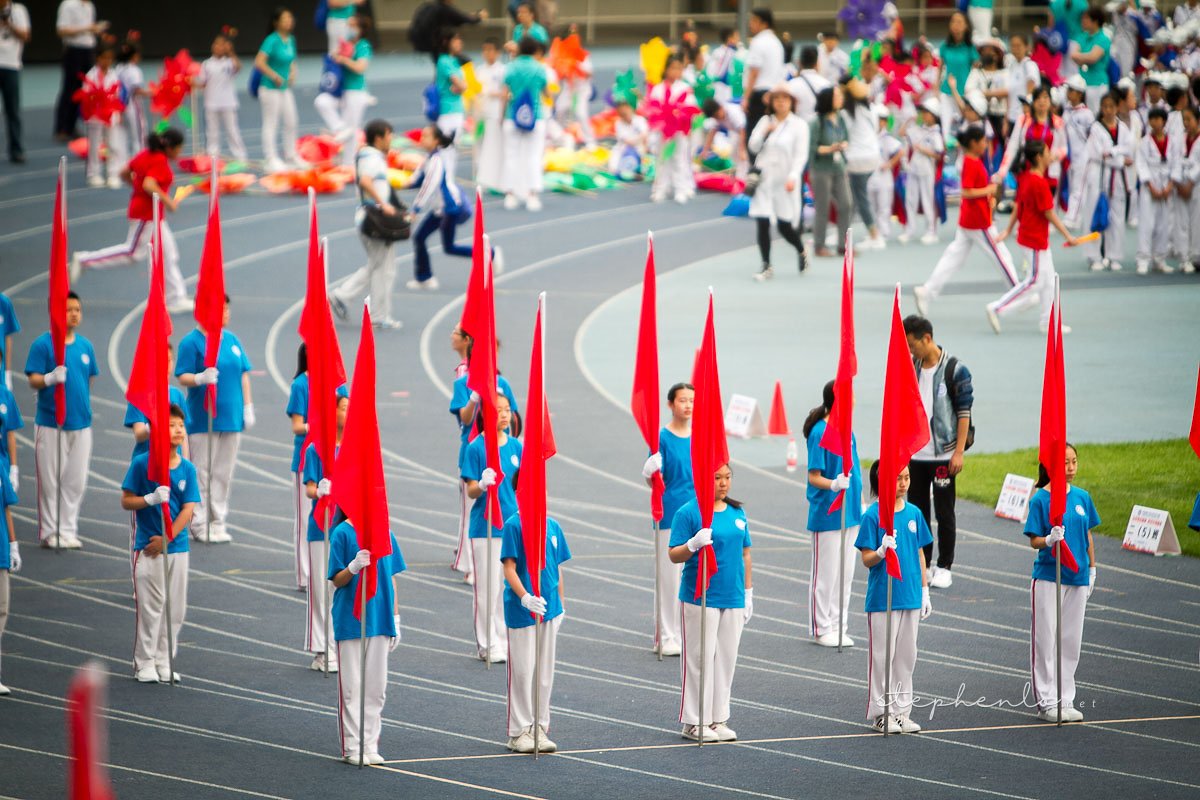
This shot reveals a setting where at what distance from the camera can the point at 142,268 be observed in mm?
23453

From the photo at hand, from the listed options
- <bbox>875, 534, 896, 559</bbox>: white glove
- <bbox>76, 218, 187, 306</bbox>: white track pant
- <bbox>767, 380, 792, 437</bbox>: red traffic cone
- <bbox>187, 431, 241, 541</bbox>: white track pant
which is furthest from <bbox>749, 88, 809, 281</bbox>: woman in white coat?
<bbox>875, 534, 896, 559</bbox>: white glove

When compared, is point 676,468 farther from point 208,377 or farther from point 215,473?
point 215,473

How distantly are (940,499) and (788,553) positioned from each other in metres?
1.56

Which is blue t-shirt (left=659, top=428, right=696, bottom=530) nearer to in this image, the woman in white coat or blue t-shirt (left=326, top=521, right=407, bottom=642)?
blue t-shirt (left=326, top=521, right=407, bottom=642)

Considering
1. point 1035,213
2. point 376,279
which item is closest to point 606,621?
point 376,279

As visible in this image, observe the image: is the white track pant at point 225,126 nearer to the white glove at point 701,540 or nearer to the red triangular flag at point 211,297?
the red triangular flag at point 211,297

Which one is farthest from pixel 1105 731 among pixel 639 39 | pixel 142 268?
pixel 639 39

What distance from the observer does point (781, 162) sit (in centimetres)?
2142

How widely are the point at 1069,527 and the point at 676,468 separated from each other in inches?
94.0

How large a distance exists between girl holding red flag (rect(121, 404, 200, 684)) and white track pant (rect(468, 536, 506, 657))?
1.81 meters

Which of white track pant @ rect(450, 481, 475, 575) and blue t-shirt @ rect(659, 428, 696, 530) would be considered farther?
white track pant @ rect(450, 481, 475, 575)

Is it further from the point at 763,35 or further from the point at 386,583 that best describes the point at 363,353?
the point at 763,35

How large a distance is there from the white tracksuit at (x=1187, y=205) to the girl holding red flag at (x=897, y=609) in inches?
544

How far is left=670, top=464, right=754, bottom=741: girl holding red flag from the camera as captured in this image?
945cm
